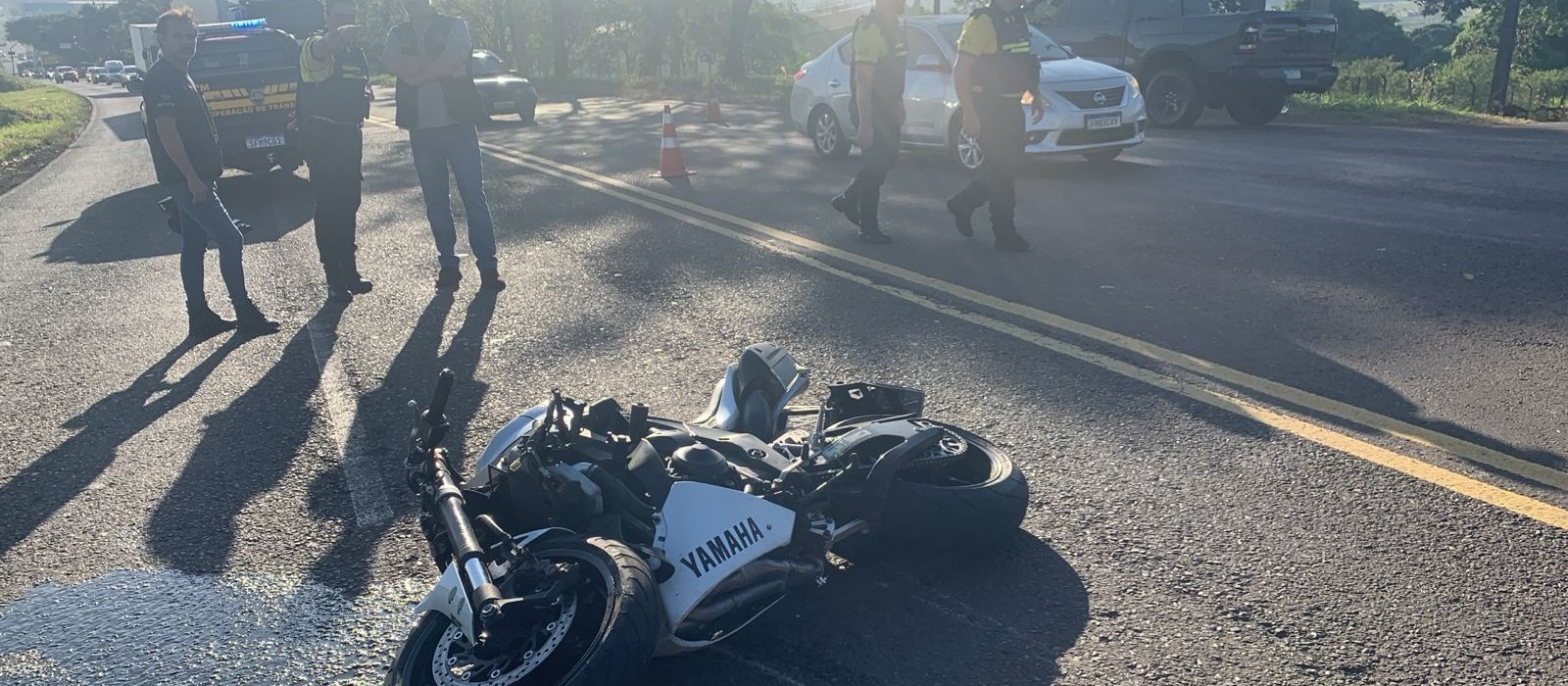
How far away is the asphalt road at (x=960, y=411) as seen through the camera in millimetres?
3268

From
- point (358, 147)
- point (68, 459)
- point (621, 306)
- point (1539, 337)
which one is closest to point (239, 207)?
point (358, 147)

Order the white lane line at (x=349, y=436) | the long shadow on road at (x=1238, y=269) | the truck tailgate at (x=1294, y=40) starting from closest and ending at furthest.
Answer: the white lane line at (x=349, y=436)
the long shadow on road at (x=1238, y=269)
the truck tailgate at (x=1294, y=40)

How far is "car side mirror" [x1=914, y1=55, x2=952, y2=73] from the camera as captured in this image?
476 inches

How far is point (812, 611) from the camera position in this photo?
11.2ft

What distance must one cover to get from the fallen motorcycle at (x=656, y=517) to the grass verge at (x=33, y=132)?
53.9 feet

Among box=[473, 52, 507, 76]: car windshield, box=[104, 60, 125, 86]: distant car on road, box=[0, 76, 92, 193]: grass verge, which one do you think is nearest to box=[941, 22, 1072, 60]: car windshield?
box=[0, 76, 92, 193]: grass verge

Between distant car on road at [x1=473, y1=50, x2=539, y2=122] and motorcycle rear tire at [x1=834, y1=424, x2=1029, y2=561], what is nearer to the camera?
motorcycle rear tire at [x1=834, y1=424, x2=1029, y2=561]

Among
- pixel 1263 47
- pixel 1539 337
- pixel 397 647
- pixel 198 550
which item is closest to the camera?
pixel 397 647

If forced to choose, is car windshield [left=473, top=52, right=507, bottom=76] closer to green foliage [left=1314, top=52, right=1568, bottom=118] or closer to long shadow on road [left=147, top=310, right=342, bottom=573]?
green foliage [left=1314, top=52, right=1568, bottom=118]

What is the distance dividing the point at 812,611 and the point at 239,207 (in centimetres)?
1094

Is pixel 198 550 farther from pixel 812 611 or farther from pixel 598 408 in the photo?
pixel 812 611

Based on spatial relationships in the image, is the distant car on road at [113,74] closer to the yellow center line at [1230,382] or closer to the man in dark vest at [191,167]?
the man in dark vest at [191,167]

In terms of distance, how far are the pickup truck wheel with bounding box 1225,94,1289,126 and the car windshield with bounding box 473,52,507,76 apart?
13.7 m

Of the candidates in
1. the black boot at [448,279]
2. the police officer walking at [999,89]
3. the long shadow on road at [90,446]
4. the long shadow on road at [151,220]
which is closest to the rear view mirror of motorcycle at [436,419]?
the long shadow on road at [90,446]
